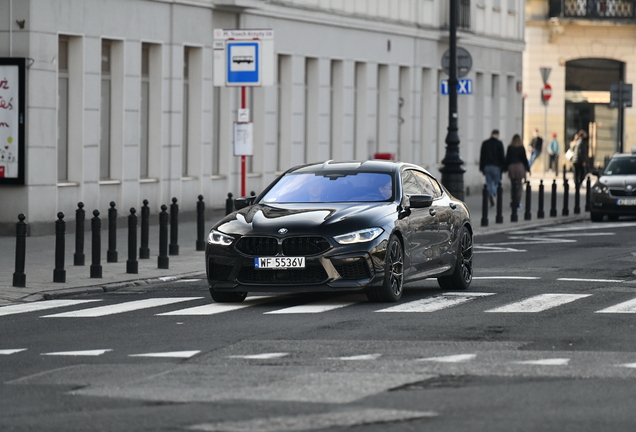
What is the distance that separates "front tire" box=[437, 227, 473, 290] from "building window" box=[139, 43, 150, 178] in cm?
1320

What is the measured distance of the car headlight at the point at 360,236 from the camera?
14.9 meters

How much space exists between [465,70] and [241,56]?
10829 millimetres

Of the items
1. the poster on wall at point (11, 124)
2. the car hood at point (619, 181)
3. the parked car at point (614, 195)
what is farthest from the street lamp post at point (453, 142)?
the poster on wall at point (11, 124)

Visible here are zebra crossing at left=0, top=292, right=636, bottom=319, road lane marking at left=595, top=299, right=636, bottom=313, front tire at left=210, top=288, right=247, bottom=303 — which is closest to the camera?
road lane marking at left=595, top=299, right=636, bottom=313

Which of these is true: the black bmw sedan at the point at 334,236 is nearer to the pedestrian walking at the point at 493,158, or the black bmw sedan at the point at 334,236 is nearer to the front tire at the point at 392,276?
the front tire at the point at 392,276

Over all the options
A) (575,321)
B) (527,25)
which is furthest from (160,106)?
(527,25)

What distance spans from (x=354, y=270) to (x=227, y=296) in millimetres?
1427

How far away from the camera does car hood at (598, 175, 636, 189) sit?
3234cm

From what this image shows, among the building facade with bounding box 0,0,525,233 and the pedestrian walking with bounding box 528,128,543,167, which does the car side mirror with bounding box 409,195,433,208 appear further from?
the pedestrian walking with bounding box 528,128,543,167

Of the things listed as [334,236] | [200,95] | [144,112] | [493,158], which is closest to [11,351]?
[334,236]

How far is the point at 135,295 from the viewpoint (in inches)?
667

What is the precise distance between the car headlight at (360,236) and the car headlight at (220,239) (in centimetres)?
103

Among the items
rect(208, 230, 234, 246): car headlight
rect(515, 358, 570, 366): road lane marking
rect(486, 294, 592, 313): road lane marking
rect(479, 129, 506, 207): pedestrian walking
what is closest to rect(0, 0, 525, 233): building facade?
rect(479, 129, 506, 207): pedestrian walking

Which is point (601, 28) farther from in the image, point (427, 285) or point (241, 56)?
point (427, 285)
